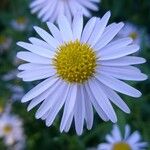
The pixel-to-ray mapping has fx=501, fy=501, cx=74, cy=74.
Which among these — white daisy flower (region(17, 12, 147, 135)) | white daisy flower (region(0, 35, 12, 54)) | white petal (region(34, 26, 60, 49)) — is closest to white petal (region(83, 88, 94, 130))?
white daisy flower (region(17, 12, 147, 135))

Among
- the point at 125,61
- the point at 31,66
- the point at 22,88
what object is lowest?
the point at 22,88

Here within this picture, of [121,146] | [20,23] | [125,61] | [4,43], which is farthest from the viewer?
[4,43]

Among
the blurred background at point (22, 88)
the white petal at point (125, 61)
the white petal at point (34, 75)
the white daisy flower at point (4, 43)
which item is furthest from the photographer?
the white daisy flower at point (4, 43)

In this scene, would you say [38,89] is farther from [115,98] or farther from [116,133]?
[116,133]

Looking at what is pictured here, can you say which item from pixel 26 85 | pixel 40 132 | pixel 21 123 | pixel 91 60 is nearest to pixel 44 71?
pixel 91 60

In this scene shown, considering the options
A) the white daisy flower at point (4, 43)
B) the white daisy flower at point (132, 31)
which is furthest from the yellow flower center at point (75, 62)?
the white daisy flower at point (4, 43)

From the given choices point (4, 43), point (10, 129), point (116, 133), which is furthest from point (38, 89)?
point (4, 43)

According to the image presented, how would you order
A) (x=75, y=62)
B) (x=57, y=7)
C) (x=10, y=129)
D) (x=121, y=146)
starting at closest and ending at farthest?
1. (x=75, y=62)
2. (x=121, y=146)
3. (x=57, y=7)
4. (x=10, y=129)

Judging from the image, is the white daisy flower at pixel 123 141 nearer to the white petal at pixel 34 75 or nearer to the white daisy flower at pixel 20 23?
the white petal at pixel 34 75
